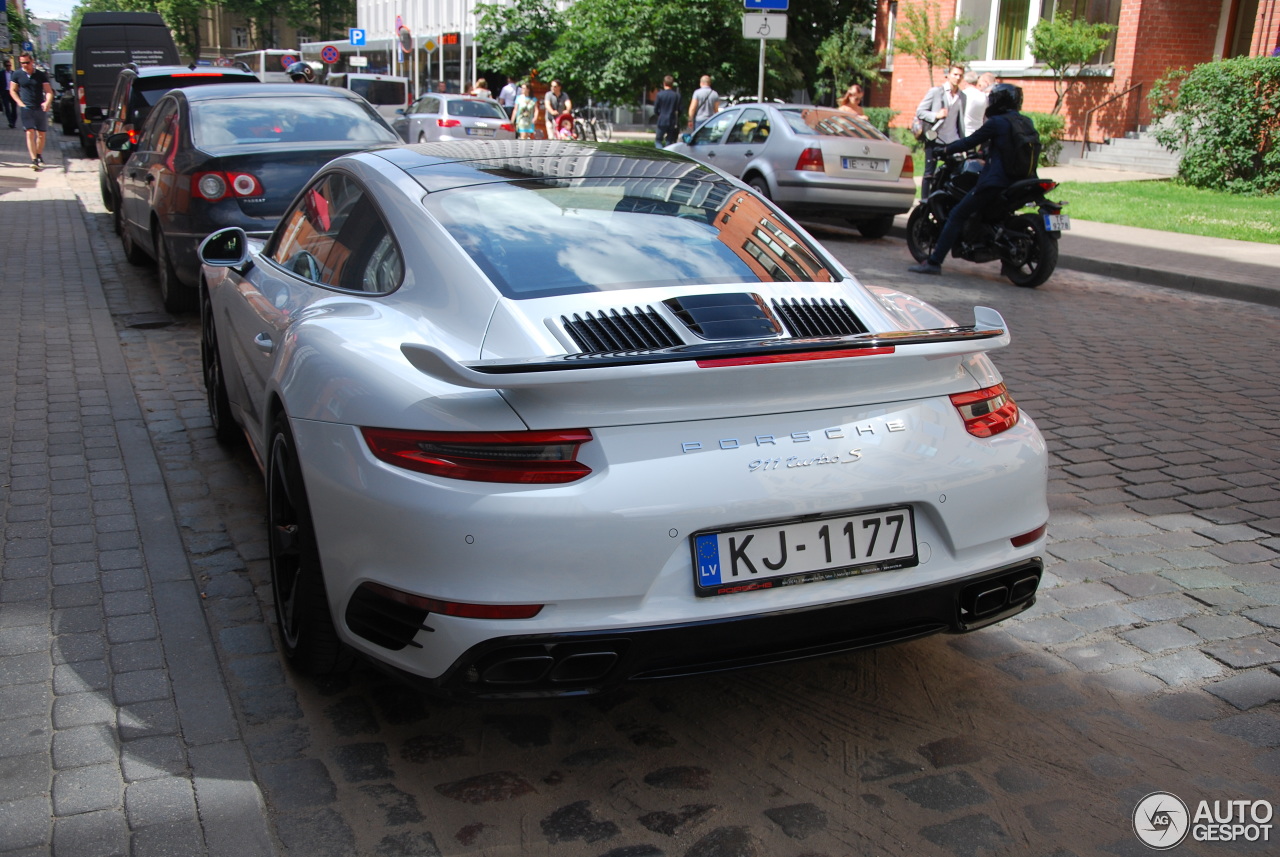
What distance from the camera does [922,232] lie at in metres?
12.0

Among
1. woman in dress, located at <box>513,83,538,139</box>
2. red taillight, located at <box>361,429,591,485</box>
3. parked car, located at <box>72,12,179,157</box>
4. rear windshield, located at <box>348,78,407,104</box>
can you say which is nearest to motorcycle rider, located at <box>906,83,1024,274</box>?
red taillight, located at <box>361,429,591,485</box>

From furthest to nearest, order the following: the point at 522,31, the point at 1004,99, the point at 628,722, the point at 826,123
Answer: the point at 522,31 < the point at 826,123 < the point at 1004,99 < the point at 628,722

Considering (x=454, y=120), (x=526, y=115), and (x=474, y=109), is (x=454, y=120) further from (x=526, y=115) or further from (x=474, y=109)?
(x=526, y=115)

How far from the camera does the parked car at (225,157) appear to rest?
7.80 meters

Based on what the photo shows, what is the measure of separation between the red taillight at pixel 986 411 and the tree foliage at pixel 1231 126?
17533mm

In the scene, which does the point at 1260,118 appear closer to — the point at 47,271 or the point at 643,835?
the point at 47,271

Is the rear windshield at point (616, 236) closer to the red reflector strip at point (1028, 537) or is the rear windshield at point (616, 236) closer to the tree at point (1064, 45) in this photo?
the red reflector strip at point (1028, 537)

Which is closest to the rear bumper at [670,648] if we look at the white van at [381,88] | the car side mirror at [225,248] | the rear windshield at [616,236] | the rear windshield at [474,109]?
the rear windshield at [616,236]

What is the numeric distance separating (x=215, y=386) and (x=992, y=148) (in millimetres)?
7612

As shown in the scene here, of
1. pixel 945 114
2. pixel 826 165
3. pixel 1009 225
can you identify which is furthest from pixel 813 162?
pixel 1009 225

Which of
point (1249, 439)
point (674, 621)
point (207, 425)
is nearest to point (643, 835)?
point (674, 621)

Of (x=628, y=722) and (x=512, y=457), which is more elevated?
(x=512, y=457)

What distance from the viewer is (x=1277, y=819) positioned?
2750 mm

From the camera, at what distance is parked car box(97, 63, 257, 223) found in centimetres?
1247
